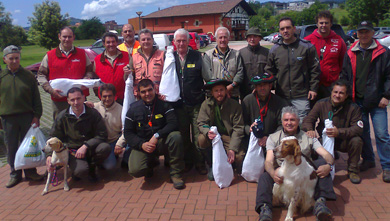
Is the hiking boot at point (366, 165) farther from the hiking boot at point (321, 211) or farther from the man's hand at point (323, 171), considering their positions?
the hiking boot at point (321, 211)

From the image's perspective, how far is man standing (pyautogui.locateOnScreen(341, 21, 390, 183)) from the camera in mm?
4203

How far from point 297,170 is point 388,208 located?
1.22 meters

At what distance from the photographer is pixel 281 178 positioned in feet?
11.2

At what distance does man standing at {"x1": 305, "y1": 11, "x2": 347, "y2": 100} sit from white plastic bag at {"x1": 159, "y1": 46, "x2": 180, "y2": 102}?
2.29 meters

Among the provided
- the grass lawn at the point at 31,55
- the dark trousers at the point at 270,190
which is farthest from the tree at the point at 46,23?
the dark trousers at the point at 270,190

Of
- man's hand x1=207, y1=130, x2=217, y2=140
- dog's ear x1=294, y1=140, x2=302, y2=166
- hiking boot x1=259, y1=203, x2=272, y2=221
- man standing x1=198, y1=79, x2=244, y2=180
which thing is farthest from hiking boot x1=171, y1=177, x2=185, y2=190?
dog's ear x1=294, y1=140, x2=302, y2=166

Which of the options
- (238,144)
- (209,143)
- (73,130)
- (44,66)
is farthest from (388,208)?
(44,66)

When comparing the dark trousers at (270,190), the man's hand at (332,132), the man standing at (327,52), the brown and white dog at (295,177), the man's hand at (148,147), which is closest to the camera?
the brown and white dog at (295,177)

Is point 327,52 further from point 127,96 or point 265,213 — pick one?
point 127,96

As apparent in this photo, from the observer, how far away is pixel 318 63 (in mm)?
4504

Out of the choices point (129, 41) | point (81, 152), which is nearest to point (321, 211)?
point (81, 152)

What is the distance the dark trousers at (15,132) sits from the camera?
4.62m

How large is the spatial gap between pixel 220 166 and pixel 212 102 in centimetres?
93

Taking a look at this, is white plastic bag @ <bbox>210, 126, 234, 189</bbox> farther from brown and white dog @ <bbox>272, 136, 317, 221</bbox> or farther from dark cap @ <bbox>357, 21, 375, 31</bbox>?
dark cap @ <bbox>357, 21, 375, 31</bbox>
